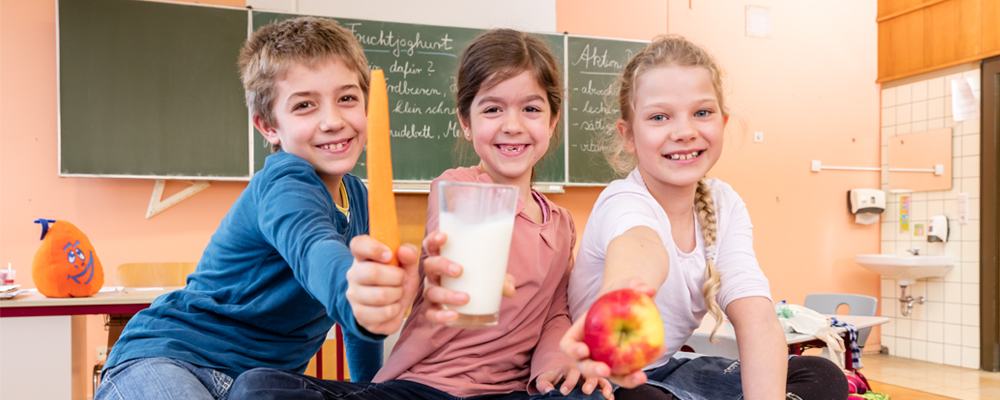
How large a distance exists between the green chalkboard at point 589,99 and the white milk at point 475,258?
11.6 feet

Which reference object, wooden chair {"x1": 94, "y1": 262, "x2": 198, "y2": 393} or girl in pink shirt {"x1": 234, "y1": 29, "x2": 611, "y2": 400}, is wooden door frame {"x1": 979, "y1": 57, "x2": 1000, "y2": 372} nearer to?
girl in pink shirt {"x1": 234, "y1": 29, "x2": 611, "y2": 400}

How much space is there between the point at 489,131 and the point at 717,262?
0.57 meters

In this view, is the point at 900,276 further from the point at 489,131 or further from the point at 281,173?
the point at 281,173

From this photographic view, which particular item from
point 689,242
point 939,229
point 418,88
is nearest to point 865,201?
point 939,229

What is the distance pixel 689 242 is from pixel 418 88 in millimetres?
2922

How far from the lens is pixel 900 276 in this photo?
498 centimetres

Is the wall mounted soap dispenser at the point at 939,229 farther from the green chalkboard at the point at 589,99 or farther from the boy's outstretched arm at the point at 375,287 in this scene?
the boy's outstretched arm at the point at 375,287

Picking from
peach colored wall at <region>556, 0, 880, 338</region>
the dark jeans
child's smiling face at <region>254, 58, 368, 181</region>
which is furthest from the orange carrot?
peach colored wall at <region>556, 0, 880, 338</region>

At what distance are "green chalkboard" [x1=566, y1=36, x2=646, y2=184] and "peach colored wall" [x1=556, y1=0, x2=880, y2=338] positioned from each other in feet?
1.47

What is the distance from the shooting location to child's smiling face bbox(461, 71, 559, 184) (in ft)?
4.22

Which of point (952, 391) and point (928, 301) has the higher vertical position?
point (928, 301)

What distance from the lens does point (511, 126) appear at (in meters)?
1.27

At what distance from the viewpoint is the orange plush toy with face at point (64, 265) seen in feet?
7.20

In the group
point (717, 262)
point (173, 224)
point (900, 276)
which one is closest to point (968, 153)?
point (900, 276)
